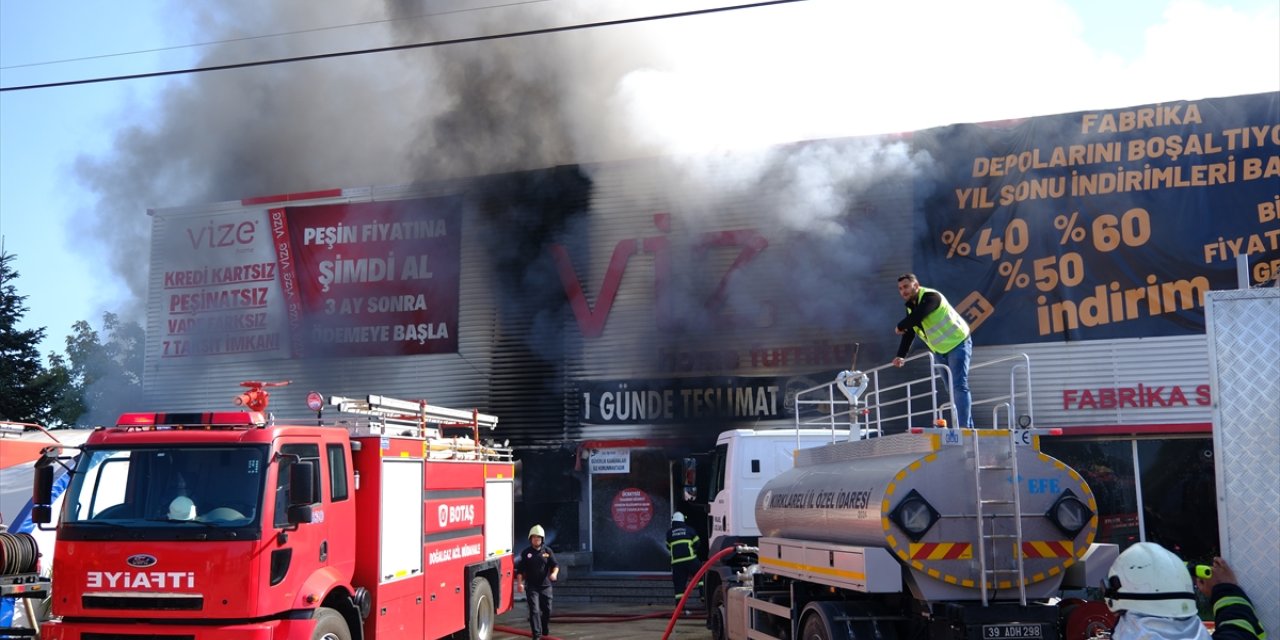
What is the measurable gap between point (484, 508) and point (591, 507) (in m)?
8.02

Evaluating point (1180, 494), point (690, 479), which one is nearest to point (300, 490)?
point (690, 479)

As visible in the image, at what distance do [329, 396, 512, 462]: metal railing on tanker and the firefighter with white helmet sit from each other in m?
6.66

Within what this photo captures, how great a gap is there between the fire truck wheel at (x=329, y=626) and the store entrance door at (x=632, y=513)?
11.3 meters

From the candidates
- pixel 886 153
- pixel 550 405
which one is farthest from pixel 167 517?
pixel 886 153

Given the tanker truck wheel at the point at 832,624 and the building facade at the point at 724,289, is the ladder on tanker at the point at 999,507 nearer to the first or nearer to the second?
the tanker truck wheel at the point at 832,624

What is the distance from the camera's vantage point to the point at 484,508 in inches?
464

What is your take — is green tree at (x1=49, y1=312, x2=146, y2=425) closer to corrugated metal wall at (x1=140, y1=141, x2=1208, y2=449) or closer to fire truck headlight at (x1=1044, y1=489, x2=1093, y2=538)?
corrugated metal wall at (x1=140, y1=141, x2=1208, y2=449)

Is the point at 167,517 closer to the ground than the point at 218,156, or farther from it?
closer to the ground

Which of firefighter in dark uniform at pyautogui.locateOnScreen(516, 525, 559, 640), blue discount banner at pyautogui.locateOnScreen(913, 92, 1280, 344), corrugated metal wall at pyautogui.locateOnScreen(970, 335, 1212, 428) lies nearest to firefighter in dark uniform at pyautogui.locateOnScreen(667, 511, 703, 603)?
firefighter in dark uniform at pyautogui.locateOnScreen(516, 525, 559, 640)

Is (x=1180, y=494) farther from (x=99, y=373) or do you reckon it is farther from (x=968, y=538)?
(x=99, y=373)

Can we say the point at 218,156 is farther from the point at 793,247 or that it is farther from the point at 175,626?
the point at 175,626

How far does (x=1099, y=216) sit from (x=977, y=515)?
12.3 m

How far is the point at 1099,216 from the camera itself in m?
17.5

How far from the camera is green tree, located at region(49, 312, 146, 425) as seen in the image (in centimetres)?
2533
